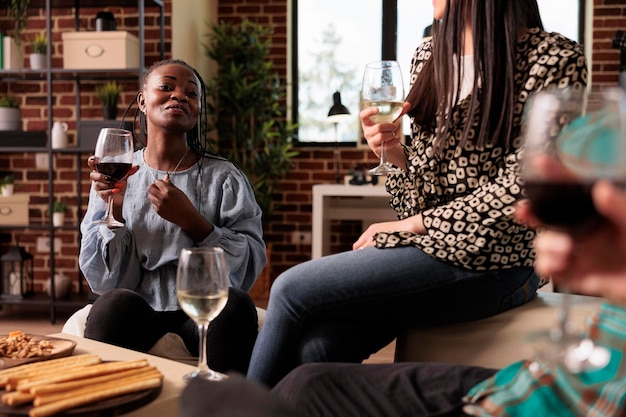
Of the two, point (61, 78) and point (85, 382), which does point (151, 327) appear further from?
point (61, 78)

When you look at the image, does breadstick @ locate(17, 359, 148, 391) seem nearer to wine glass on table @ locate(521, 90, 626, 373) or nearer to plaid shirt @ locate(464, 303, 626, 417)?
plaid shirt @ locate(464, 303, 626, 417)

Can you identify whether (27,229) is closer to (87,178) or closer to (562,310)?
(87,178)

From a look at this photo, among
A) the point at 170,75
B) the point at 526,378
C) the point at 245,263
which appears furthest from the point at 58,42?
the point at 526,378

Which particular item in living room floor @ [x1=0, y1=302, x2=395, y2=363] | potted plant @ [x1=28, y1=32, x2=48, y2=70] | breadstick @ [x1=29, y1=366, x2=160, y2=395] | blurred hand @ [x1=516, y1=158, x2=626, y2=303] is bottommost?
living room floor @ [x1=0, y1=302, x2=395, y2=363]

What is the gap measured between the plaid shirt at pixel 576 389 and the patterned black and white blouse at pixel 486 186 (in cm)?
45

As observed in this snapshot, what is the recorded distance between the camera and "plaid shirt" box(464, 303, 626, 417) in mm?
947

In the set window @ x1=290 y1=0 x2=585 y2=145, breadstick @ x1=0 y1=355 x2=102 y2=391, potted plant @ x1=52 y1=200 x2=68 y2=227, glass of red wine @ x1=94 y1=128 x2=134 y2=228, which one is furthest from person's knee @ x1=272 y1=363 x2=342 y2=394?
window @ x1=290 y1=0 x2=585 y2=145

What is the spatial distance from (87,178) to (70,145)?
0.78 ft

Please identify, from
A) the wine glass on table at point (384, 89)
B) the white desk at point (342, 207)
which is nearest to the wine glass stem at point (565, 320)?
the wine glass on table at point (384, 89)

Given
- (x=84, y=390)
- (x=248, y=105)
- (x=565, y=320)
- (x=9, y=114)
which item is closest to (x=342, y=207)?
(x=248, y=105)

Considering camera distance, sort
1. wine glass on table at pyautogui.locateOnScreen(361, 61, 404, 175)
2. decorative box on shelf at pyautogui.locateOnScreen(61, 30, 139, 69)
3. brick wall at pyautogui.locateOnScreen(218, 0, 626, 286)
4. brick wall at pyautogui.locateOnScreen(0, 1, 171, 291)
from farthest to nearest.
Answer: brick wall at pyautogui.locateOnScreen(218, 0, 626, 286) → brick wall at pyautogui.locateOnScreen(0, 1, 171, 291) → decorative box on shelf at pyautogui.locateOnScreen(61, 30, 139, 69) → wine glass on table at pyautogui.locateOnScreen(361, 61, 404, 175)

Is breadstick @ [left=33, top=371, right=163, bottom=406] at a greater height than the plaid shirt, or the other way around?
the plaid shirt

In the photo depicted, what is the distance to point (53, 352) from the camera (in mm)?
1420

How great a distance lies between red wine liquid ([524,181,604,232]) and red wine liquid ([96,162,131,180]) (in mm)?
1379
